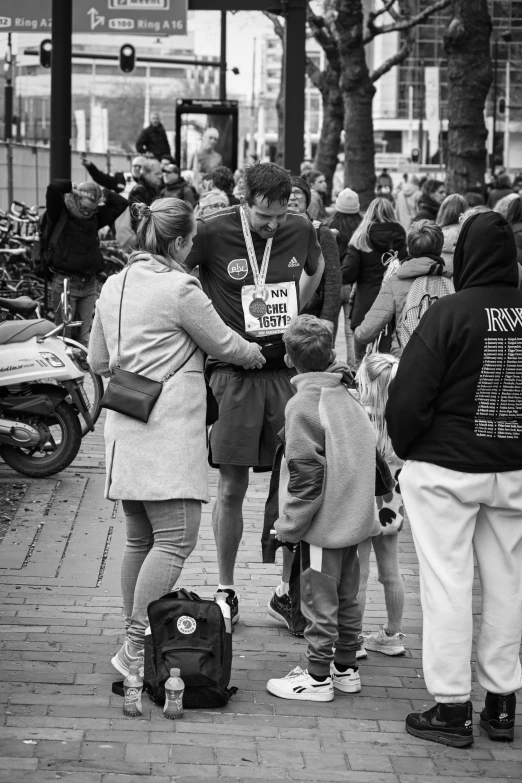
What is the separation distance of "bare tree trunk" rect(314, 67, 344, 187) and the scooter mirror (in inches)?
979

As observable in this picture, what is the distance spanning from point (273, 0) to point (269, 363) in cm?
789

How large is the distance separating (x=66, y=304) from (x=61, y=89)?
304 cm

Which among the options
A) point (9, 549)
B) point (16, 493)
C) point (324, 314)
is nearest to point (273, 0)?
point (324, 314)

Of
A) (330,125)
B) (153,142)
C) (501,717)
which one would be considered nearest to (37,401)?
(501,717)

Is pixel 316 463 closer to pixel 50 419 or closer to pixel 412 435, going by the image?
pixel 412 435

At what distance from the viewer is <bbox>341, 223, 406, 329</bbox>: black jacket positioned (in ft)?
32.6

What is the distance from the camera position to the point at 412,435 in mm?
4352

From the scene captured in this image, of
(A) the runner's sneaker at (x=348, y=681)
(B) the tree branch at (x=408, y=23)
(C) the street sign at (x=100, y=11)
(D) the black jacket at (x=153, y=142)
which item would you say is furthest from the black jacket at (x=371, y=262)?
(B) the tree branch at (x=408, y=23)

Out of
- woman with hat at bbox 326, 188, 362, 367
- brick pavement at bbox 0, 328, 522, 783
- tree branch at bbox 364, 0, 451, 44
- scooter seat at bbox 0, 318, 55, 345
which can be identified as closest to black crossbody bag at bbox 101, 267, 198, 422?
brick pavement at bbox 0, 328, 522, 783

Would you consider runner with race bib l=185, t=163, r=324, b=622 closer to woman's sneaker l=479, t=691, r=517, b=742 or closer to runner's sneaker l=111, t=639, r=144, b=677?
runner's sneaker l=111, t=639, r=144, b=677

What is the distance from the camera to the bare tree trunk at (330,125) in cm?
3572

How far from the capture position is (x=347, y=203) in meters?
12.3

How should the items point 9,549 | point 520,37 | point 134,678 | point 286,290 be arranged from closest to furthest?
point 134,678 → point 286,290 → point 9,549 → point 520,37

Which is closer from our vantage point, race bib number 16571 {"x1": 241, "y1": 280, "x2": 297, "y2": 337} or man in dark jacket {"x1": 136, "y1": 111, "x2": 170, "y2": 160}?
race bib number 16571 {"x1": 241, "y1": 280, "x2": 297, "y2": 337}
